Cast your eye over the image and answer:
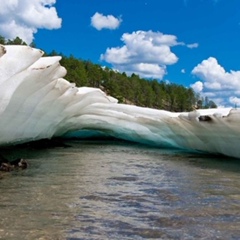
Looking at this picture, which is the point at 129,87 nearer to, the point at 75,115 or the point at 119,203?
the point at 75,115

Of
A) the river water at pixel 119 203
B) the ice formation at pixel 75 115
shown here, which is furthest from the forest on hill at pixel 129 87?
the river water at pixel 119 203

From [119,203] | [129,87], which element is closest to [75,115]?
[119,203]

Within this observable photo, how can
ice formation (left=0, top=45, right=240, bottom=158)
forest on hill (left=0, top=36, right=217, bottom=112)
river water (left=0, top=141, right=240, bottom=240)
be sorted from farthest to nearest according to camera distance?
forest on hill (left=0, top=36, right=217, bottom=112) < ice formation (left=0, top=45, right=240, bottom=158) < river water (left=0, top=141, right=240, bottom=240)

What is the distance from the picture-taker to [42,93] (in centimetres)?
1025

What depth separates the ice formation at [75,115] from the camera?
784cm

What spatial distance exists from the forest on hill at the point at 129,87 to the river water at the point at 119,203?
62.9 meters

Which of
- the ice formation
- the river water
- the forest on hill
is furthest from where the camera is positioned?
the forest on hill

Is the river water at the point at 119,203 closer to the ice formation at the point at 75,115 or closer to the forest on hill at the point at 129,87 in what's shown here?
the ice formation at the point at 75,115

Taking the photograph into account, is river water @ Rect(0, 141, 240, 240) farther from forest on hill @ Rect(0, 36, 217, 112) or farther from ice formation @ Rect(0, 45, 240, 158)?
forest on hill @ Rect(0, 36, 217, 112)

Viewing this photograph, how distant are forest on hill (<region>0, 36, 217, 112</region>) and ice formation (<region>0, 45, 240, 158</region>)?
179 ft

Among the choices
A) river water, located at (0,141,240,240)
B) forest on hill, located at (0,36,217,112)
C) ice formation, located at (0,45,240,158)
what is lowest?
river water, located at (0,141,240,240)

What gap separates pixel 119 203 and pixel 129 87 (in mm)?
99451

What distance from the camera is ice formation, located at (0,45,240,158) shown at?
7.84 meters

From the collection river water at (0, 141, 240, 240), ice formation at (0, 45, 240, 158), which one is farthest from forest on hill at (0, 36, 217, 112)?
river water at (0, 141, 240, 240)
